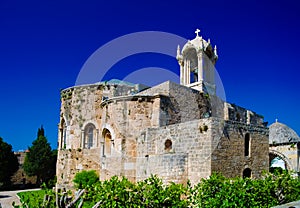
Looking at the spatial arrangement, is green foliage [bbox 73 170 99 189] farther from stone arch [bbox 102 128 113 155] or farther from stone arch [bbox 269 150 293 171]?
stone arch [bbox 269 150 293 171]

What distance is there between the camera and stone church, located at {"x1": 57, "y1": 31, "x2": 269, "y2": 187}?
1568cm

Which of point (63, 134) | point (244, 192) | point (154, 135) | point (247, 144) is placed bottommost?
point (244, 192)

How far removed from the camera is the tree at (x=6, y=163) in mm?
32469

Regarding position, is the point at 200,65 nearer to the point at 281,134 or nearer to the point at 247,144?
the point at 281,134

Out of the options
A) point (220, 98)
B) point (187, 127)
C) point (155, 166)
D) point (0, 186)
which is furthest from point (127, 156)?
point (0, 186)

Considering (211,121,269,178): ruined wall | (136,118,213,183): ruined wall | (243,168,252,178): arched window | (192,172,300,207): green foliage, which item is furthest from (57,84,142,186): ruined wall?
(192,172,300,207): green foliage

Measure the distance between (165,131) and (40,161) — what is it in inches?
885

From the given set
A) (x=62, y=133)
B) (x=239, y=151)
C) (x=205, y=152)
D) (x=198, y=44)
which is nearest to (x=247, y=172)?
(x=239, y=151)

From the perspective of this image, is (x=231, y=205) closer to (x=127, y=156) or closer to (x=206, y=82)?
(x=127, y=156)

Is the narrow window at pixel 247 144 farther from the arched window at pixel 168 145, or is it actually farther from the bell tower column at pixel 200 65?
the bell tower column at pixel 200 65

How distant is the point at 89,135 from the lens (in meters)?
24.9

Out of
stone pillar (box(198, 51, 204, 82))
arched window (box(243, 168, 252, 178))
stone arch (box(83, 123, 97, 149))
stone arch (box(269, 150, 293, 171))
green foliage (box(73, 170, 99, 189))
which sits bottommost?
green foliage (box(73, 170, 99, 189))

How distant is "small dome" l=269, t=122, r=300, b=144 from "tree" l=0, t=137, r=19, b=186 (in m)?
26.3

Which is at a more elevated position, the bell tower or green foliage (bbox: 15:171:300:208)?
the bell tower
